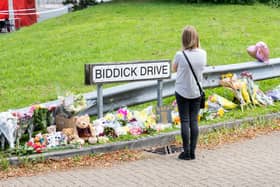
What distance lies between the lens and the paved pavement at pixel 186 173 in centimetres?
694

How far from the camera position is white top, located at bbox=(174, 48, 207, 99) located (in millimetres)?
7824

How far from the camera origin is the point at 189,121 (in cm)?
803

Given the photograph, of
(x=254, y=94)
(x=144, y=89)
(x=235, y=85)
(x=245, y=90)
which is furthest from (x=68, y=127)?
(x=254, y=94)

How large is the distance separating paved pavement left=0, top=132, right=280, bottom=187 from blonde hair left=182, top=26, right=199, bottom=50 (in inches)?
56.7

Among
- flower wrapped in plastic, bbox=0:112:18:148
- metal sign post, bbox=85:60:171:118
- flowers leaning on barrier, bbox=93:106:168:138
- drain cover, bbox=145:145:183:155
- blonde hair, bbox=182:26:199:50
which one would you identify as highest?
blonde hair, bbox=182:26:199:50

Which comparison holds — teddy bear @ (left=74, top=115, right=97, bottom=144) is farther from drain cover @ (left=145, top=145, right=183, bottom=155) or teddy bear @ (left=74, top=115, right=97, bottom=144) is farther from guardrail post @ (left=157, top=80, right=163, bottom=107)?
guardrail post @ (left=157, top=80, right=163, bottom=107)

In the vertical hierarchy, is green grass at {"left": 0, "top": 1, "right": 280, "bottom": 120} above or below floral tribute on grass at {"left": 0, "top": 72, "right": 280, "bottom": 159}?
above

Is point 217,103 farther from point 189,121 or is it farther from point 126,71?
point 189,121

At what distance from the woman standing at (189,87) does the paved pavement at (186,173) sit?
0.26 m

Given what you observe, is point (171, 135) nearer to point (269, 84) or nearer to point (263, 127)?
point (263, 127)

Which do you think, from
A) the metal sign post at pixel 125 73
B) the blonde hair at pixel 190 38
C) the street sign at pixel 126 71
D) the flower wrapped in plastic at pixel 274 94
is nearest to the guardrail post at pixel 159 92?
the metal sign post at pixel 125 73

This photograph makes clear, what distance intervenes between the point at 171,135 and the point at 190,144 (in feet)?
2.35

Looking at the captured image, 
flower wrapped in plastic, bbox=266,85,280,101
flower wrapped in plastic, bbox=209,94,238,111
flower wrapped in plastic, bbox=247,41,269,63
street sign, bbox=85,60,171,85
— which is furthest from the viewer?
flower wrapped in plastic, bbox=247,41,269,63

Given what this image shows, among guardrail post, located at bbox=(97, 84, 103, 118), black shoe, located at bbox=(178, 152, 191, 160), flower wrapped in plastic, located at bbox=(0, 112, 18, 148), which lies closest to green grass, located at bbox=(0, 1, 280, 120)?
guardrail post, located at bbox=(97, 84, 103, 118)
